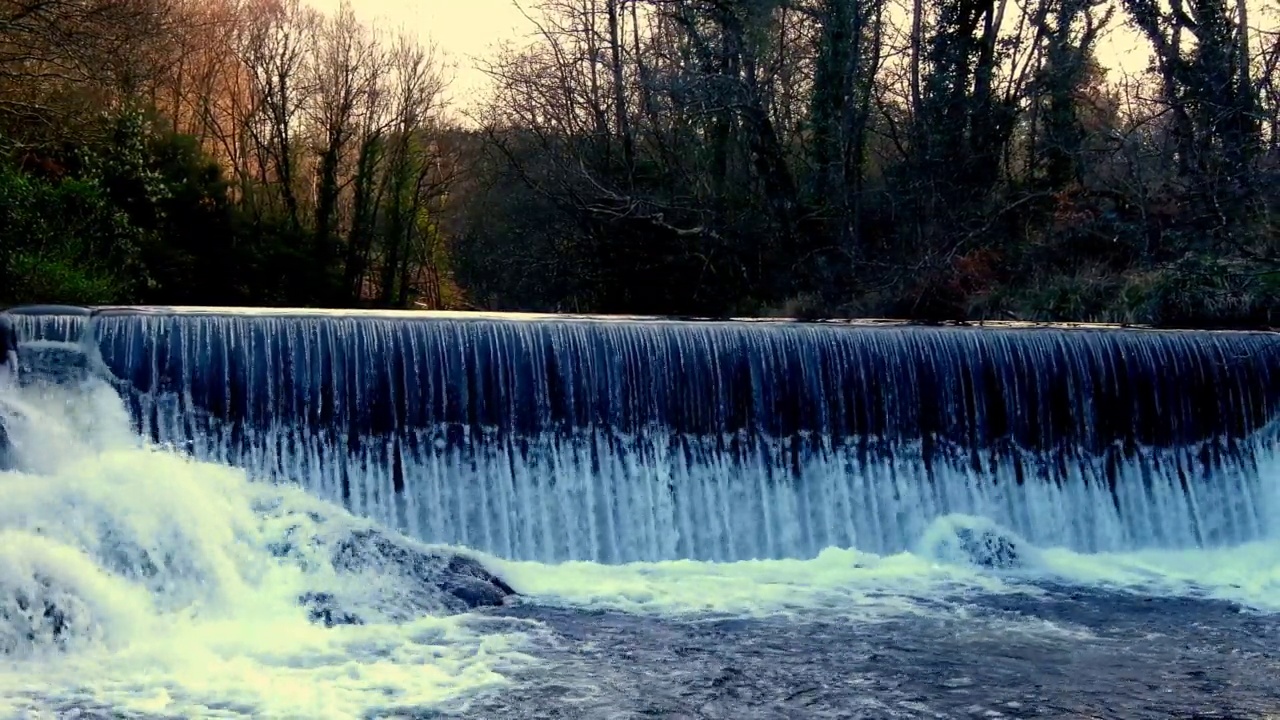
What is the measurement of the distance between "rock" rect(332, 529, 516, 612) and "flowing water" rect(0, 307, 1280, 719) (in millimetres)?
50

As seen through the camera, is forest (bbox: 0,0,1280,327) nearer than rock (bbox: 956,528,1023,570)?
No

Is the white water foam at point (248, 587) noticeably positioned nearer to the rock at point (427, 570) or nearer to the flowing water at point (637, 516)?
the flowing water at point (637, 516)

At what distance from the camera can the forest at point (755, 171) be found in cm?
1759

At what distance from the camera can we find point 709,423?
1147cm

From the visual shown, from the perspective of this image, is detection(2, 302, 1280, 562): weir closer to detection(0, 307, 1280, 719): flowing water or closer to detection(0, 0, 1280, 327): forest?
detection(0, 307, 1280, 719): flowing water

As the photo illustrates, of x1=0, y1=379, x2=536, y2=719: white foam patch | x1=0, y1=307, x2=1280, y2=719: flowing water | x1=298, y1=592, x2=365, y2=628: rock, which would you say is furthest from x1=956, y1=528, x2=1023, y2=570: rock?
x1=298, y1=592, x2=365, y2=628: rock

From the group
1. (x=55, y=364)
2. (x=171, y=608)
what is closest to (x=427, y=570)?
(x=171, y=608)

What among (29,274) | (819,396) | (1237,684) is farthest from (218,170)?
(1237,684)

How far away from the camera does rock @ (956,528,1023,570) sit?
36.3ft

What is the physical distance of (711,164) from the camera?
2434 cm

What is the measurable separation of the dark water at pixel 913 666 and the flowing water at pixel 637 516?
0.03 meters

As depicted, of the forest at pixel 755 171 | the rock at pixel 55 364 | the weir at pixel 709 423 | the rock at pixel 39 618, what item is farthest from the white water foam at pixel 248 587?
the forest at pixel 755 171

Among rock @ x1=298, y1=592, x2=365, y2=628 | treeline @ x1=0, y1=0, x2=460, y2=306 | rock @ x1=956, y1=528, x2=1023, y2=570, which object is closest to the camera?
rock @ x1=298, y1=592, x2=365, y2=628

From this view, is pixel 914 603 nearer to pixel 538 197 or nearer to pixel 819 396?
pixel 819 396
